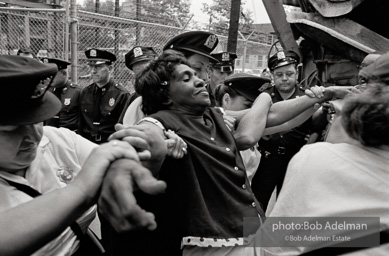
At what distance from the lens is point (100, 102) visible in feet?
18.7

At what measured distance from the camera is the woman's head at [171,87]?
234cm

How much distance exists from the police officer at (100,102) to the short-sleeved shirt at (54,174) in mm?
3582

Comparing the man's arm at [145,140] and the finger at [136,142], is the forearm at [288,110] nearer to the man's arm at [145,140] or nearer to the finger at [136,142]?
the man's arm at [145,140]

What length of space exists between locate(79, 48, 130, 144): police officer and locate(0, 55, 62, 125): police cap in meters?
3.87

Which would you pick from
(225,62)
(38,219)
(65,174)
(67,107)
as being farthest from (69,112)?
(38,219)

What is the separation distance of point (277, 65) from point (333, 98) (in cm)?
238

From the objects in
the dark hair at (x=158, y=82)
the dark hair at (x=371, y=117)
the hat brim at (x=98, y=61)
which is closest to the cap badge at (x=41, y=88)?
the dark hair at (x=158, y=82)

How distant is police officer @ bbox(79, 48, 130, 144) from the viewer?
5570 millimetres

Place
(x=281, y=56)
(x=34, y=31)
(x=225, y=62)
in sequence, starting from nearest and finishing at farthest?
(x=281, y=56)
(x=225, y=62)
(x=34, y=31)

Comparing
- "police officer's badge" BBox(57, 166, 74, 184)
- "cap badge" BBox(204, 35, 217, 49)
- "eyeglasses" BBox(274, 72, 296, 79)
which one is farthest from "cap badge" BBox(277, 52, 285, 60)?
"police officer's badge" BBox(57, 166, 74, 184)

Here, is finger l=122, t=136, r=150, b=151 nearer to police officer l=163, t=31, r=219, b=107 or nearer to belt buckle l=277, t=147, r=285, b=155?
police officer l=163, t=31, r=219, b=107

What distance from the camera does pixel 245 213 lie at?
84.2 inches

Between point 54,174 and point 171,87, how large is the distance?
880mm

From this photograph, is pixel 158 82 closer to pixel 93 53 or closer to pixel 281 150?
pixel 281 150
